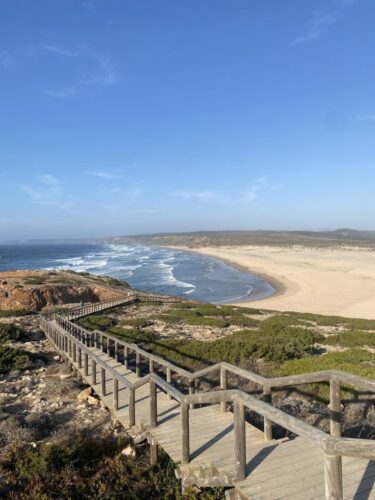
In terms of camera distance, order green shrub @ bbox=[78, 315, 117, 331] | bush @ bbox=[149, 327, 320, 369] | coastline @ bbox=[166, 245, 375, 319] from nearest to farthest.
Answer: bush @ bbox=[149, 327, 320, 369]
green shrub @ bbox=[78, 315, 117, 331]
coastline @ bbox=[166, 245, 375, 319]

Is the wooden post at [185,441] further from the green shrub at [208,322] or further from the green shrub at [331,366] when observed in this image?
A: the green shrub at [208,322]

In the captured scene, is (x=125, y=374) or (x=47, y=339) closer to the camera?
(x=125, y=374)

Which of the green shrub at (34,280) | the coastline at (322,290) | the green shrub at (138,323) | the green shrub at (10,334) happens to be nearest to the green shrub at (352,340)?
the green shrub at (138,323)

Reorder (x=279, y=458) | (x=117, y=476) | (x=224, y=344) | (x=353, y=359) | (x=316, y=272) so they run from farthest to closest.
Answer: (x=316, y=272)
(x=224, y=344)
(x=353, y=359)
(x=117, y=476)
(x=279, y=458)

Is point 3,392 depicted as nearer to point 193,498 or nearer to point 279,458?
point 193,498

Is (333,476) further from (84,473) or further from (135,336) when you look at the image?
(135,336)

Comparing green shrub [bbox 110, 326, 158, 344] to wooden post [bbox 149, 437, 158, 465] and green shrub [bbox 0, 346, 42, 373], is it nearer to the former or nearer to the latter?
green shrub [bbox 0, 346, 42, 373]

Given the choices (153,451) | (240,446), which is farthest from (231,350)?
(240,446)

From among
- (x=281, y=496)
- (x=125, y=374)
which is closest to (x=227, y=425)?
(x=281, y=496)

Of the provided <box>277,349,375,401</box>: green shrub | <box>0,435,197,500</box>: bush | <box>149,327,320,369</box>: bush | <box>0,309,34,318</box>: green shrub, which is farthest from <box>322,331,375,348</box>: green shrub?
<box>0,309,34,318</box>: green shrub
